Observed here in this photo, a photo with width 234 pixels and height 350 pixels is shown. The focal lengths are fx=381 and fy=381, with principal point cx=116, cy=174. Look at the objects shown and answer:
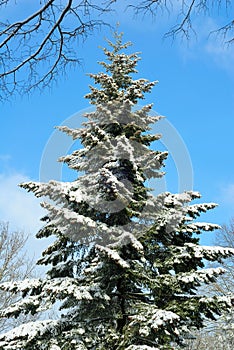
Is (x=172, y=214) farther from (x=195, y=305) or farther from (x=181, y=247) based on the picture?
(x=195, y=305)

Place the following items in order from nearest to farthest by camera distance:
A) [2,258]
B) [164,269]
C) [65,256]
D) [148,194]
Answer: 1. [164,269]
2. [65,256]
3. [148,194]
4. [2,258]

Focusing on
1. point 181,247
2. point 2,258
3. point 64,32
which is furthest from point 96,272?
point 2,258

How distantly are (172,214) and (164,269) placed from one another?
97 cm

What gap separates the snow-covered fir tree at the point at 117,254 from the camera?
584cm

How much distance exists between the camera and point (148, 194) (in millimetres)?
7461

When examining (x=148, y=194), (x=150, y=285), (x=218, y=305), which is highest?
(x=148, y=194)

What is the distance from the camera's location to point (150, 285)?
6230 mm

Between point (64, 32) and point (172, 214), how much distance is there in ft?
13.8

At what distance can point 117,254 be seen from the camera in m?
5.84

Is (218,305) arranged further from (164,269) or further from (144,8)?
(144,8)

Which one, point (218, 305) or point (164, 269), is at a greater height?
point (164, 269)

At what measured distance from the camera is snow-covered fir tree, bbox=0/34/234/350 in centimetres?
584

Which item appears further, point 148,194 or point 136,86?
point 136,86

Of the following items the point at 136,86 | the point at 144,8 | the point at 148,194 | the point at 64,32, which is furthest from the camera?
the point at 136,86
